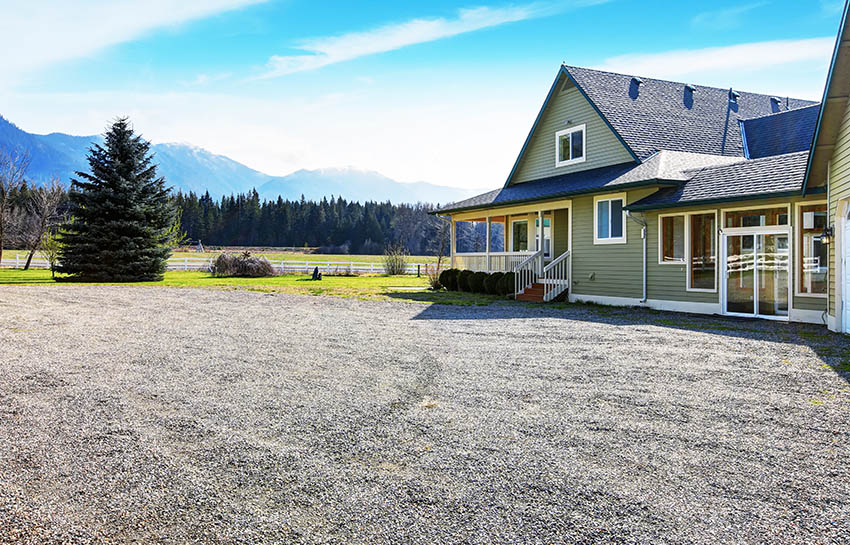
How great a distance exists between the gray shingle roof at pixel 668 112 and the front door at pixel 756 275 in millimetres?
4586

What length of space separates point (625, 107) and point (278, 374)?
1595 centimetres

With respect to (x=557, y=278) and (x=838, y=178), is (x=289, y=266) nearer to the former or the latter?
(x=557, y=278)

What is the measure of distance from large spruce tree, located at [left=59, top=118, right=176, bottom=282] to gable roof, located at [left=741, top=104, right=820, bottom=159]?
23.1m

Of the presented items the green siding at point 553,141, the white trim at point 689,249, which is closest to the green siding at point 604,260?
the white trim at point 689,249

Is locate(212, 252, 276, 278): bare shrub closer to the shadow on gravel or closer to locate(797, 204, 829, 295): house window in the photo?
the shadow on gravel

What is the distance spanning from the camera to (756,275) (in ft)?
42.3

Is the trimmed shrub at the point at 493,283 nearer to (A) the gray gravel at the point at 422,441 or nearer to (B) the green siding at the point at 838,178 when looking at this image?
(B) the green siding at the point at 838,178

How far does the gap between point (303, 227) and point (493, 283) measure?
86463 millimetres

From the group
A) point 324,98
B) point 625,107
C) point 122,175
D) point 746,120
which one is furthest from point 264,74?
point 746,120

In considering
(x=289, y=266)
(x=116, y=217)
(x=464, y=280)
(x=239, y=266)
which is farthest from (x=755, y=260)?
(x=289, y=266)

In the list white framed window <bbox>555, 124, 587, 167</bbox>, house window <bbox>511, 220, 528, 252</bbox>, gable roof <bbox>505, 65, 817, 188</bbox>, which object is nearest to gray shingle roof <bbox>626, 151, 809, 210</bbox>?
gable roof <bbox>505, 65, 817, 188</bbox>

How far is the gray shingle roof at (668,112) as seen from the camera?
17938 mm

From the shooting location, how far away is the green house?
11680 millimetres

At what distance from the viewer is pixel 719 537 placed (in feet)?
9.44
